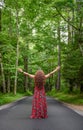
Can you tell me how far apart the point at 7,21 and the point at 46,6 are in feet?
56.1

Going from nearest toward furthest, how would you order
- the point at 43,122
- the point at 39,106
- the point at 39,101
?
the point at 43,122 < the point at 39,106 < the point at 39,101

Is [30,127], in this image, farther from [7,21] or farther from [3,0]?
[7,21]

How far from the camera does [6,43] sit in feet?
98.5

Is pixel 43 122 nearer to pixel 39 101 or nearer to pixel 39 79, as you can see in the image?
pixel 39 101

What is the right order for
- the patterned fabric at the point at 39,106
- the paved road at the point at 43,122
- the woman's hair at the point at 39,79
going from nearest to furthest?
the paved road at the point at 43,122 < the patterned fabric at the point at 39,106 < the woman's hair at the point at 39,79

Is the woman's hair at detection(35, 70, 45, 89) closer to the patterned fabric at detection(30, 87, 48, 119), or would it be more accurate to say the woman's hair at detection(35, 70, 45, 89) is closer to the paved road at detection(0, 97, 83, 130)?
the patterned fabric at detection(30, 87, 48, 119)

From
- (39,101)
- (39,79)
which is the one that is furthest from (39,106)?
(39,79)

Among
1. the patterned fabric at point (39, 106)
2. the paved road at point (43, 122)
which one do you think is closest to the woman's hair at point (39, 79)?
the patterned fabric at point (39, 106)

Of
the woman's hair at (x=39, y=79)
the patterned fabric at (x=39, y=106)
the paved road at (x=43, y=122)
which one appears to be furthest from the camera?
the woman's hair at (x=39, y=79)

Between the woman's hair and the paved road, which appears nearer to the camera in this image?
the paved road

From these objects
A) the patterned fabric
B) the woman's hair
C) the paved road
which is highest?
Result: the woman's hair

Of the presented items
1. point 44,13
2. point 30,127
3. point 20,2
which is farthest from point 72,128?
point 20,2

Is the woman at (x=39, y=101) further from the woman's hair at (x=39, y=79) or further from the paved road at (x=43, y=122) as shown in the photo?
the paved road at (x=43, y=122)

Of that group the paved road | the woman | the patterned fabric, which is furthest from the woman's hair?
the paved road
